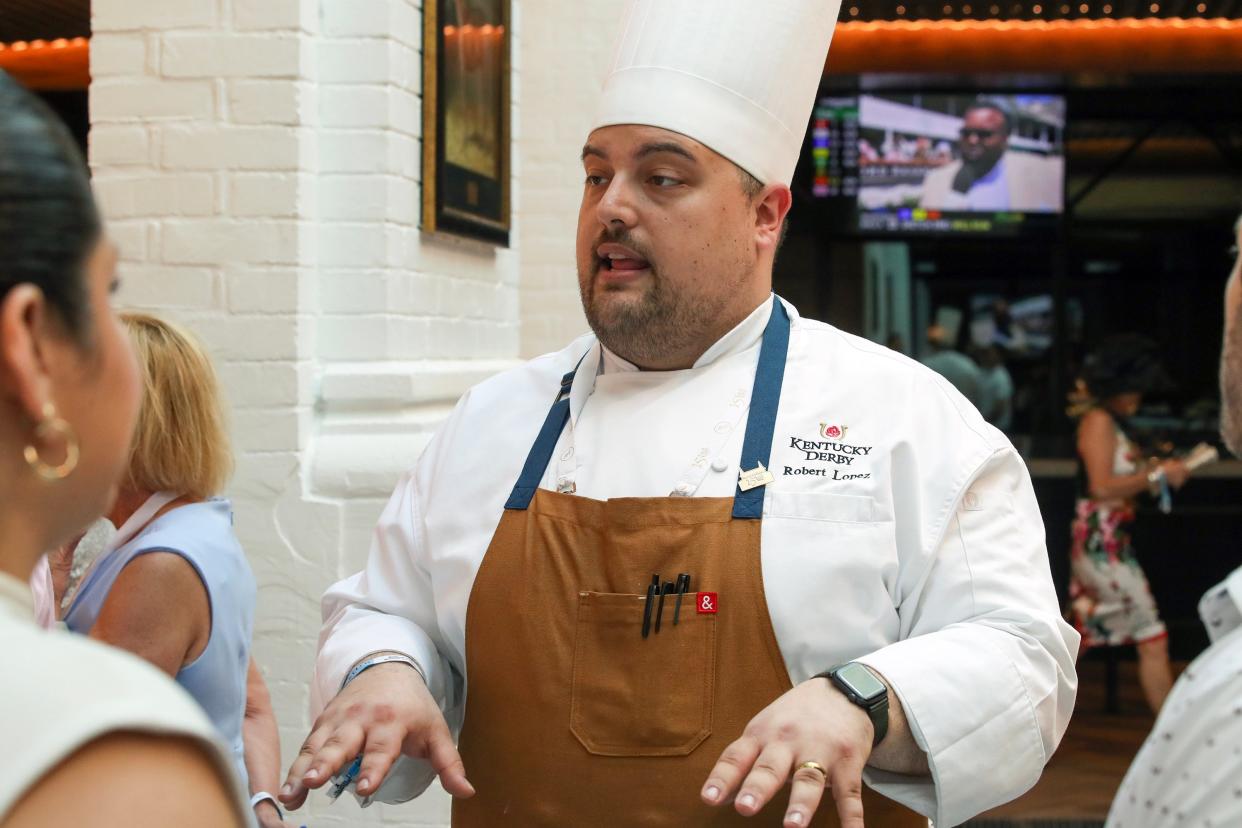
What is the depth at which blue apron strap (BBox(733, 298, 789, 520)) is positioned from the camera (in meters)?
1.62

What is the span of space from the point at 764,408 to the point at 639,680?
37cm

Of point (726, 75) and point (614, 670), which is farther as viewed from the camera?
point (726, 75)

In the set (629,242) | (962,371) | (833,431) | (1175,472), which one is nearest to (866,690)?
(833,431)

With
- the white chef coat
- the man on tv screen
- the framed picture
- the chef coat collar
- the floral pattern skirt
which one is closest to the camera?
the chef coat collar

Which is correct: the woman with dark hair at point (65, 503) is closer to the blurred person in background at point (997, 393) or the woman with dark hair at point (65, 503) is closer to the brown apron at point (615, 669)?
the brown apron at point (615, 669)

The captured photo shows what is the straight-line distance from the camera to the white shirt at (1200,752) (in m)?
0.92

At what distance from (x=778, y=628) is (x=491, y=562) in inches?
14.2

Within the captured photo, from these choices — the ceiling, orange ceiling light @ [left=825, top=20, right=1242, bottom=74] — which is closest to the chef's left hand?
orange ceiling light @ [left=825, top=20, right=1242, bottom=74]

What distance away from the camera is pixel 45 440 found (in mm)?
714

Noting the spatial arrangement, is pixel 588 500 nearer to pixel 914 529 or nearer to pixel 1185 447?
pixel 914 529

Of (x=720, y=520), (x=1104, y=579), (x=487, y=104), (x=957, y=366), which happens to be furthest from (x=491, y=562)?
(x=957, y=366)

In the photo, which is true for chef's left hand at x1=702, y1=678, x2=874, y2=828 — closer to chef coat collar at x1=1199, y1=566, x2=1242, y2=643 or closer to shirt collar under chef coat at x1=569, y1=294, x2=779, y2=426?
chef coat collar at x1=1199, y1=566, x2=1242, y2=643

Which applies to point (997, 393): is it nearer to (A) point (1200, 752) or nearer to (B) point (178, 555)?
(B) point (178, 555)

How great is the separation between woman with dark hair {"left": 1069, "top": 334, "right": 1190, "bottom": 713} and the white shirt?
14.5 ft
